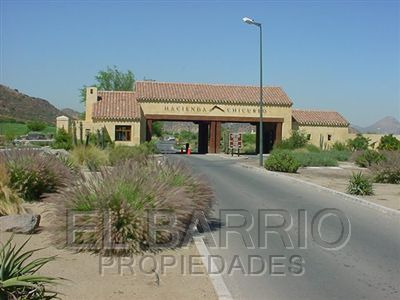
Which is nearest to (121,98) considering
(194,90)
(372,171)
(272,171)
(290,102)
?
(194,90)

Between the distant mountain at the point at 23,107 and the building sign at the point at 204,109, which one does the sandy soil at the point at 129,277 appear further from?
the distant mountain at the point at 23,107

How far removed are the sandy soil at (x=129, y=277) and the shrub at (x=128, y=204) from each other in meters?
0.27

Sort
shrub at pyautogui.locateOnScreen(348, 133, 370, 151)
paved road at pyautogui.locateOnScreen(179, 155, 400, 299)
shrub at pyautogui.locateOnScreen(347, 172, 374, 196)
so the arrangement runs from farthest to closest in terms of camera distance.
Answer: shrub at pyautogui.locateOnScreen(348, 133, 370, 151) → shrub at pyautogui.locateOnScreen(347, 172, 374, 196) → paved road at pyautogui.locateOnScreen(179, 155, 400, 299)

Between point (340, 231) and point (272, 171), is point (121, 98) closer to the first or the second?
point (272, 171)

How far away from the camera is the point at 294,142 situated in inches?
1919

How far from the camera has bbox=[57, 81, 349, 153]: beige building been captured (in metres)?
48.7

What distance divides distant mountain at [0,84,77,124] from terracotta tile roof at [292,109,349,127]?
194 feet

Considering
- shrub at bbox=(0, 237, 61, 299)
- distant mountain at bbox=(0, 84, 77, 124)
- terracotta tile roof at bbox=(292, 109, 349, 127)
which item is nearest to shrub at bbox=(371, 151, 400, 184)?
shrub at bbox=(0, 237, 61, 299)

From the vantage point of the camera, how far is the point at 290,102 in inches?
2096

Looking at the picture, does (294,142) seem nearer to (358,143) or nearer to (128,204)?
(358,143)

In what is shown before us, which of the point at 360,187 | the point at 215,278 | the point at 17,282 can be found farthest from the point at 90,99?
the point at 17,282

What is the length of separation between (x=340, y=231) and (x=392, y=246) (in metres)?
1.46

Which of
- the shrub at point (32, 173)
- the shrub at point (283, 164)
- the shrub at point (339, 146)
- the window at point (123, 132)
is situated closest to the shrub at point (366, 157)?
the shrub at point (283, 164)

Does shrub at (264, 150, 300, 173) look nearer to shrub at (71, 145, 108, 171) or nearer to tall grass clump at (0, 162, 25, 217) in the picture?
shrub at (71, 145, 108, 171)
